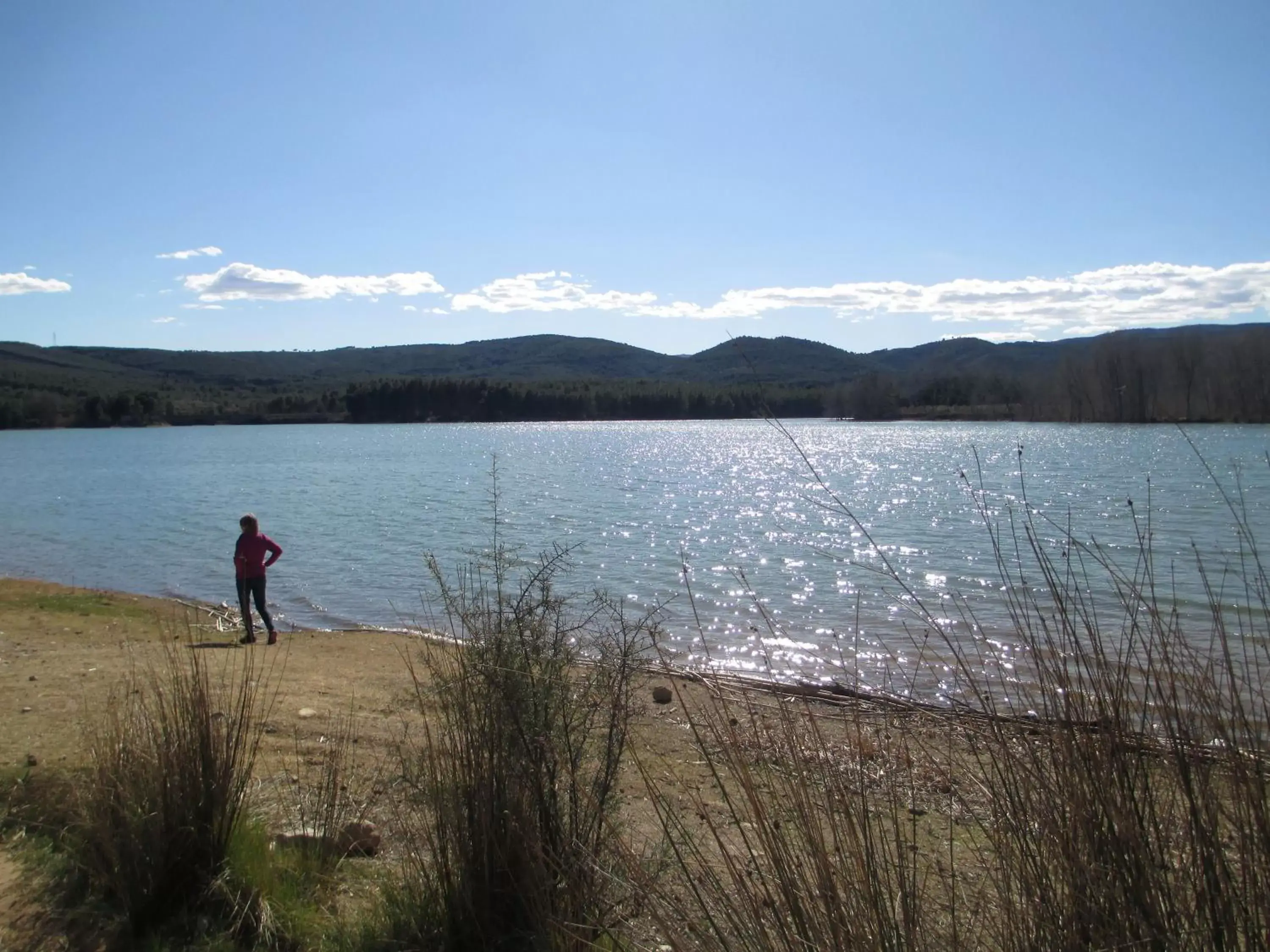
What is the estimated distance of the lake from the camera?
15.3m

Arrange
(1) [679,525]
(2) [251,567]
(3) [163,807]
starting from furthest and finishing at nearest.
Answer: (1) [679,525], (2) [251,567], (3) [163,807]

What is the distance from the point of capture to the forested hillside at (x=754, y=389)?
1433 centimetres

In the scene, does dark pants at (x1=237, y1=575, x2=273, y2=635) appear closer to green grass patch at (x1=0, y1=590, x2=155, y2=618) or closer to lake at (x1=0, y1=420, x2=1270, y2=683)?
lake at (x1=0, y1=420, x2=1270, y2=683)

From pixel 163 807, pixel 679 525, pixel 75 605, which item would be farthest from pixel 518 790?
pixel 679 525

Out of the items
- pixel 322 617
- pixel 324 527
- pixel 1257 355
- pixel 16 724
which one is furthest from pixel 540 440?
pixel 16 724

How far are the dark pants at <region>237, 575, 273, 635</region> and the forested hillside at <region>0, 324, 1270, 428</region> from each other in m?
9.33

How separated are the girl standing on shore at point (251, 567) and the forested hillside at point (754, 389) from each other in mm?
9017

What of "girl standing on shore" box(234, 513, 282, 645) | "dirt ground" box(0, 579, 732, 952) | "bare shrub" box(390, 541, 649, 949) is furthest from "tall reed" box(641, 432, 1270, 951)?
"girl standing on shore" box(234, 513, 282, 645)

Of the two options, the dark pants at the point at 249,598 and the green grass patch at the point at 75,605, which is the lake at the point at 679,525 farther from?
the green grass patch at the point at 75,605

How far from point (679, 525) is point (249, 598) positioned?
60.9 feet

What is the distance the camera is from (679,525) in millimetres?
30844

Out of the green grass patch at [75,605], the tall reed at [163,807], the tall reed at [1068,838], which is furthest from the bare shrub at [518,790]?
the green grass patch at [75,605]

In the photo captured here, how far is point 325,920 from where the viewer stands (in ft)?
13.4

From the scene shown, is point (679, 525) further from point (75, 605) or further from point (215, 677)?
point (215, 677)
